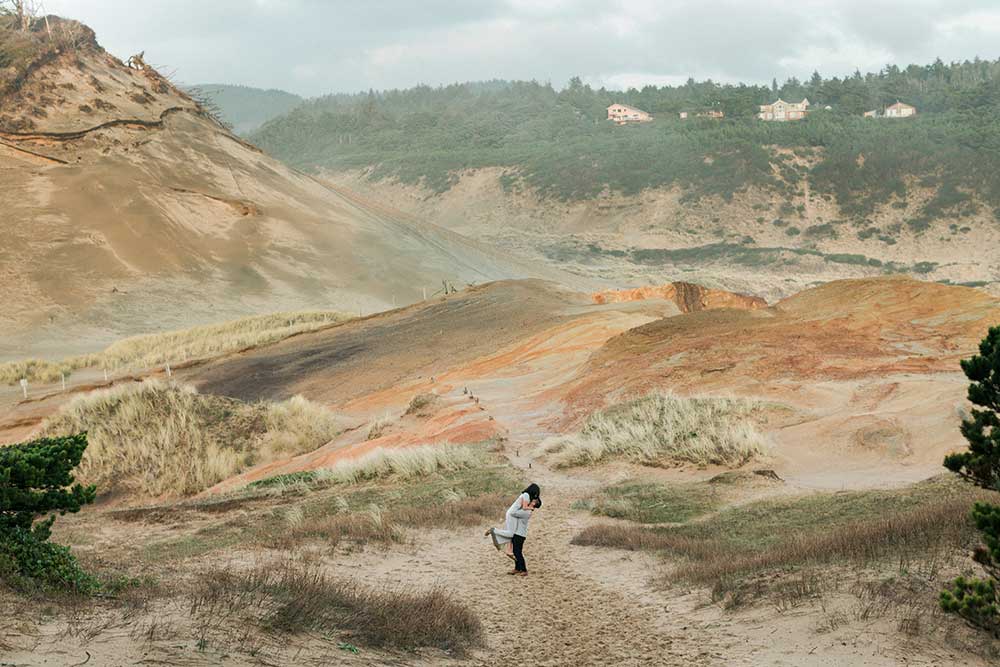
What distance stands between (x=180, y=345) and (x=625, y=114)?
12129 centimetres

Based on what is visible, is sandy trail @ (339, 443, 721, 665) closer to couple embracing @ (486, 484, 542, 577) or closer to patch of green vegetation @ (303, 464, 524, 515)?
couple embracing @ (486, 484, 542, 577)

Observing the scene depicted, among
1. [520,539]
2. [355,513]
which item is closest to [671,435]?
[355,513]

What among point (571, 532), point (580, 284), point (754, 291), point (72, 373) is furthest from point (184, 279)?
point (571, 532)

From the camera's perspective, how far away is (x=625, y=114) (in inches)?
5763

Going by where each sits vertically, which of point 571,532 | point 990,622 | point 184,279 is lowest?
point 571,532

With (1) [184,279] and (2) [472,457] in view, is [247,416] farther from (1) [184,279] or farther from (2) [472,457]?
(1) [184,279]

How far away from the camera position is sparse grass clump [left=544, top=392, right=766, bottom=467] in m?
13.5

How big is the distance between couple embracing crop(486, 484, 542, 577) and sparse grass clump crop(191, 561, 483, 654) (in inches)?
70.5

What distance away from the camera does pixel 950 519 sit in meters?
7.75

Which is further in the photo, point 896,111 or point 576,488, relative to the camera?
point 896,111

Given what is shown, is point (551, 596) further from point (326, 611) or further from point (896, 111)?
point (896, 111)

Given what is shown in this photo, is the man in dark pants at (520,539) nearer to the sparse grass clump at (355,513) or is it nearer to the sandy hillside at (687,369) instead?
the sparse grass clump at (355,513)

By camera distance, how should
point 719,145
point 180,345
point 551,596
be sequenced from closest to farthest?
point 551,596
point 180,345
point 719,145

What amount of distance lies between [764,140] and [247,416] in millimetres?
86826
